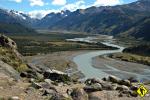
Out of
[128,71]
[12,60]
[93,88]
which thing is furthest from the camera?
[128,71]

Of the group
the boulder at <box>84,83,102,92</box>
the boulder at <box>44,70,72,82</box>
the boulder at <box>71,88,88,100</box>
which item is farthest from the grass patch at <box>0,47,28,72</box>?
the boulder at <box>71,88,88,100</box>

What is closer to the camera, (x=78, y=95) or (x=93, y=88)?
(x=78, y=95)

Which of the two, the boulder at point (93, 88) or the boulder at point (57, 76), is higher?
the boulder at point (93, 88)

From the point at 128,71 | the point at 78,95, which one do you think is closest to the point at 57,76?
the point at 78,95

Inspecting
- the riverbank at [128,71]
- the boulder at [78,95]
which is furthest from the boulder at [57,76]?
the riverbank at [128,71]

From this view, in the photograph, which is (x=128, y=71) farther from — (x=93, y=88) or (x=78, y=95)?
(x=78, y=95)

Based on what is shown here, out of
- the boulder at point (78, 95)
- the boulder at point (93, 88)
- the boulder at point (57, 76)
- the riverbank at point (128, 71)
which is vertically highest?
the boulder at point (78, 95)

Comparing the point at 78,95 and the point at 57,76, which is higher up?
the point at 78,95

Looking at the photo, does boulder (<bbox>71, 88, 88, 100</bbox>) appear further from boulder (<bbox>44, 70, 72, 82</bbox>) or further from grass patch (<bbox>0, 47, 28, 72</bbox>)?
grass patch (<bbox>0, 47, 28, 72</bbox>)

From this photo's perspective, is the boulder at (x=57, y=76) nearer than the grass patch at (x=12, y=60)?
Yes

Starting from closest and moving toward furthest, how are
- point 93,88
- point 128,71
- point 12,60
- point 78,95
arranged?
1. point 78,95
2. point 93,88
3. point 12,60
4. point 128,71

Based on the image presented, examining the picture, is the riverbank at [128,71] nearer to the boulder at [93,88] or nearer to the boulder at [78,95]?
the boulder at [93,88]

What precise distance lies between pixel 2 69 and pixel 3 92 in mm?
10290

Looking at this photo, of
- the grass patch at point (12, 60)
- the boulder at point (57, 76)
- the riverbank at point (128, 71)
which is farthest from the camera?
the riverbank at point (128, 71)
